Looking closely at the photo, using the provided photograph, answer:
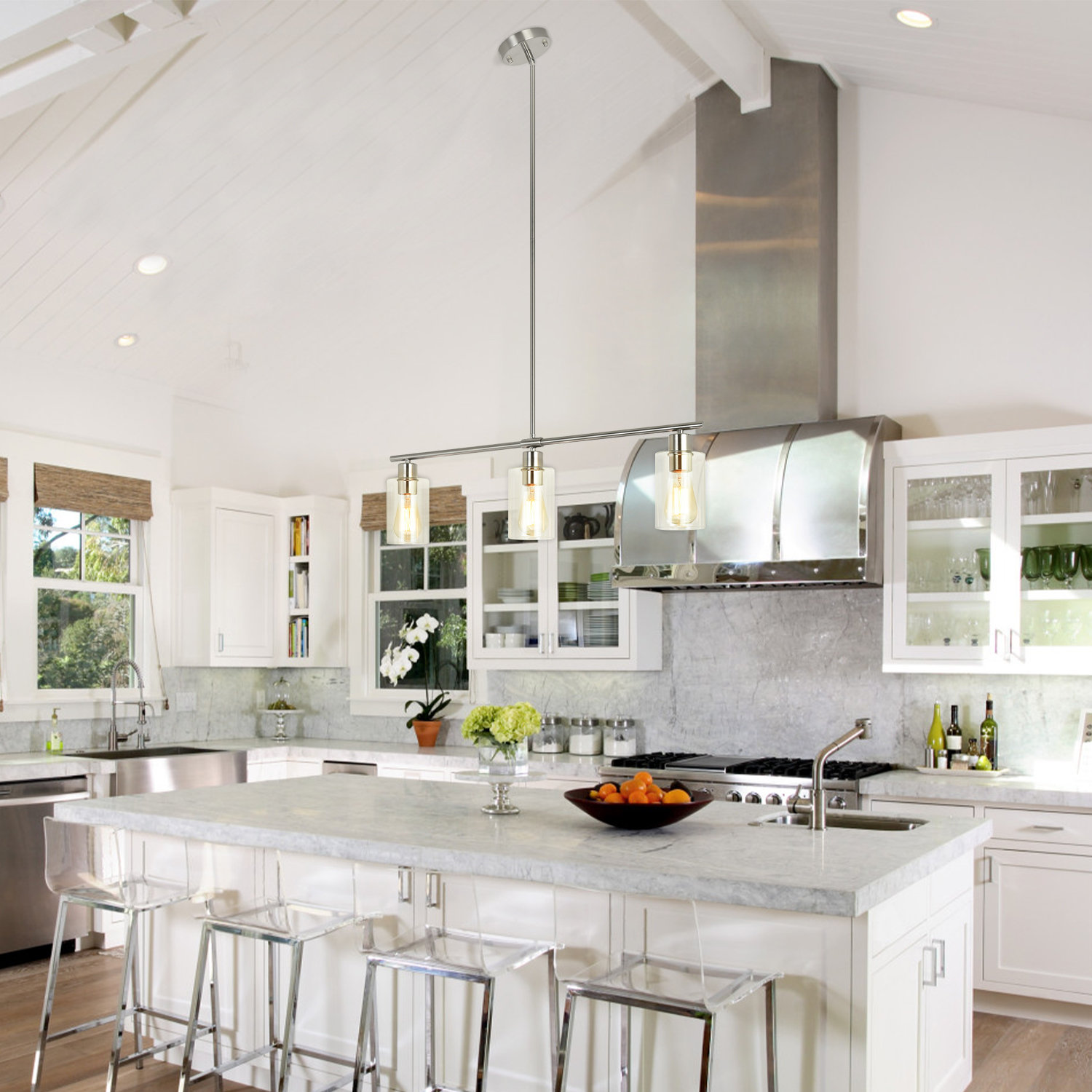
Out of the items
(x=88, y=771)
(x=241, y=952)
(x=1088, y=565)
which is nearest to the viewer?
(x=241, y=952)

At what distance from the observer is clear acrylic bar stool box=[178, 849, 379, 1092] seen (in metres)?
3.21

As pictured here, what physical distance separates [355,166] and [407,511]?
2419 mm

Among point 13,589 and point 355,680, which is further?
point 355,680

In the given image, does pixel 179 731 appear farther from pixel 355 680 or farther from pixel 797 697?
pixel 797 697

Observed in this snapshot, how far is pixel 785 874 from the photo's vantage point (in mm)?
2629

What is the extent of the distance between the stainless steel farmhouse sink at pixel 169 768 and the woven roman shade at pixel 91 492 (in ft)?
4.17

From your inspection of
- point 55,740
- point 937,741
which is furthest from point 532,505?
point 55,740

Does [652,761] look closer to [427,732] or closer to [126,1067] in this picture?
[427,732]

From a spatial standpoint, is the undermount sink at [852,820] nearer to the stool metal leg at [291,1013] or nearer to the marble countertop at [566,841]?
the marble countertop at [566,841]

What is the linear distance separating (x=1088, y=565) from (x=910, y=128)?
218 centimetres


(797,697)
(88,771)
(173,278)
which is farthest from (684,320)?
(88,771)

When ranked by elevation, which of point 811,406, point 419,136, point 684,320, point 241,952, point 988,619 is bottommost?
point 241,952

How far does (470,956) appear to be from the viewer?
2.89 metres

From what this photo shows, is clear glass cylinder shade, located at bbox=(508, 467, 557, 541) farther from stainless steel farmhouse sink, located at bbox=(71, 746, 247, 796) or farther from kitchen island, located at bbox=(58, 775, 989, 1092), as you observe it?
stainless steel farmhouse sink, located at bbox=(71, 746, 247, 796)
